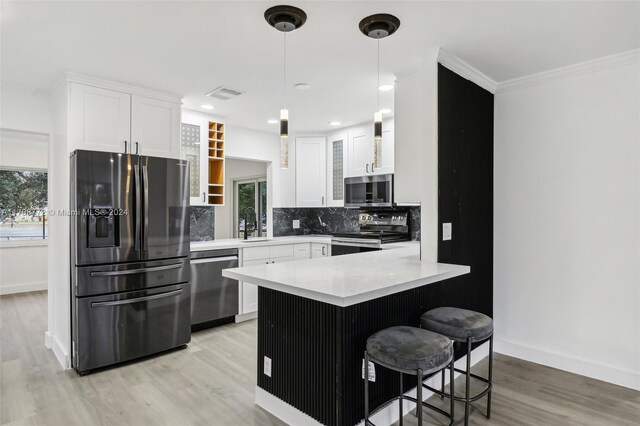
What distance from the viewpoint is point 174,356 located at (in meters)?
3.32

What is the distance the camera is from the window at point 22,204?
5.88 meters

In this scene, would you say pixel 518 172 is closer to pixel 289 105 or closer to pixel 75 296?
pixel 289 105

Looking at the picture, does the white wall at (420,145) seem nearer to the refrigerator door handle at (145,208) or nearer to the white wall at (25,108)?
the refrigerator door handle at (145,208)

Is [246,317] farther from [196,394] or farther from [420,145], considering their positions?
[420,145]

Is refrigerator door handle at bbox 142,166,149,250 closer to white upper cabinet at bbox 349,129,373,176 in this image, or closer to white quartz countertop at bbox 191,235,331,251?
white quartz countertop at bbox 191,235,331,251

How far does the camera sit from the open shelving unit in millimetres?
4352

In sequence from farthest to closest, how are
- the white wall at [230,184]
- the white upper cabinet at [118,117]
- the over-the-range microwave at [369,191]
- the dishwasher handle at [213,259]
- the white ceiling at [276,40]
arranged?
the white wall at [230,184] → the over-the-range microwave at [369,191] → the dishwasher handle at [213,259] → the white upper cabinet at [118,117] → the white ceiling at [276,40]

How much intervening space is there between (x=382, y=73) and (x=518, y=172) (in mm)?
1509

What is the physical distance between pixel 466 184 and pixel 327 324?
1773 millimetres

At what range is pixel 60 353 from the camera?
10.5 feet

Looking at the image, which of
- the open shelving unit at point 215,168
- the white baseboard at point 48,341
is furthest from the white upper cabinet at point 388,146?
the white baseboard at point 48,341

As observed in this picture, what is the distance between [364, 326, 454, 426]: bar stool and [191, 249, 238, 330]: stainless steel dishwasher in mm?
2432

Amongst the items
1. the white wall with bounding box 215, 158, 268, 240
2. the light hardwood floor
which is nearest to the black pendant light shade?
the light hardwood floor

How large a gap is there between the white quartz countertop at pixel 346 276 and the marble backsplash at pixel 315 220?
249 centimetres
